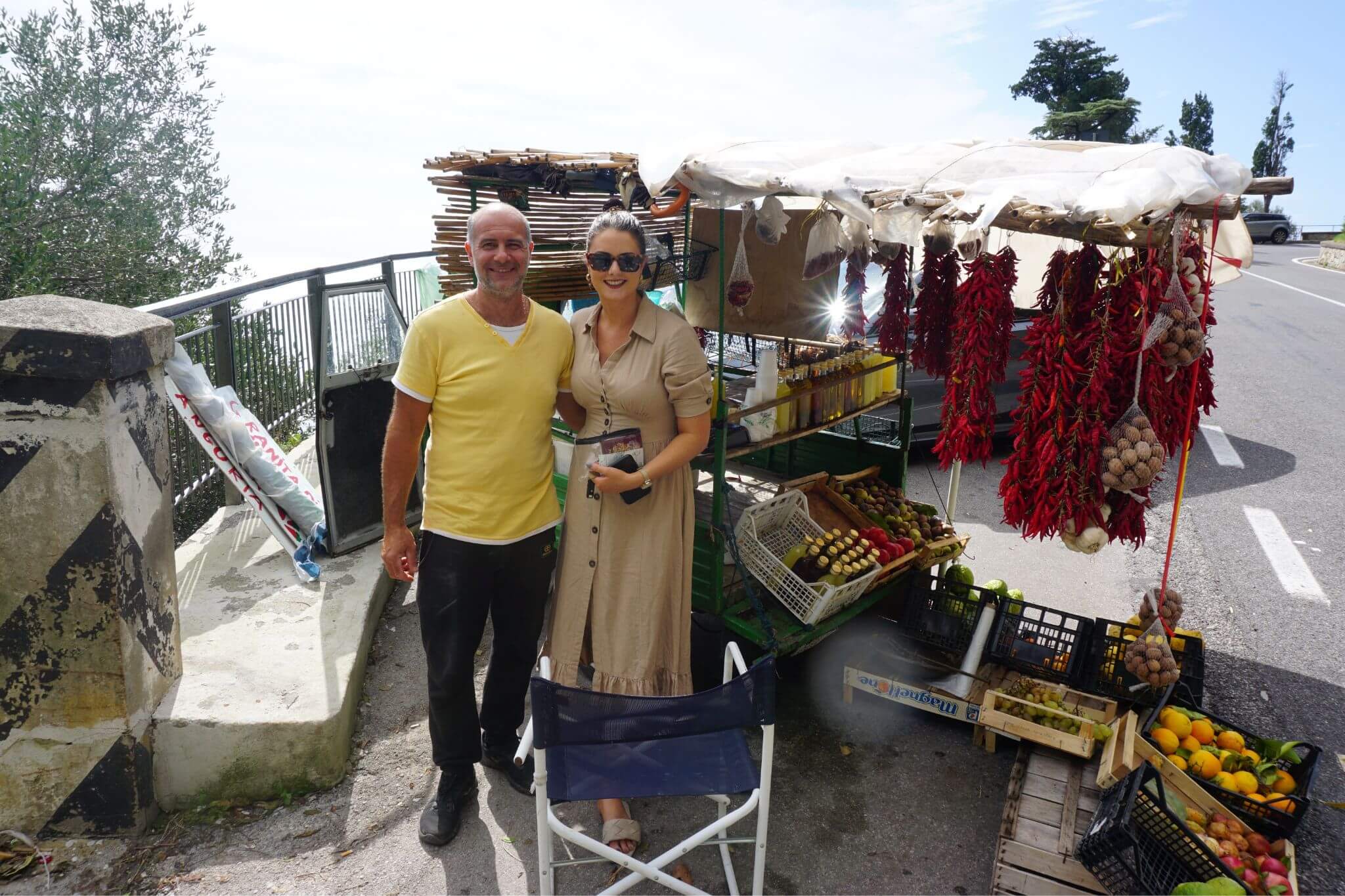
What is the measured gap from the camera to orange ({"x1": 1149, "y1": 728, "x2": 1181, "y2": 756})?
3.51 meters

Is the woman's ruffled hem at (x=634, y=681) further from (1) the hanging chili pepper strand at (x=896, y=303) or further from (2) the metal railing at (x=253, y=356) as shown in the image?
(1) the hanging chili pepper strand at (x=896, y=303)

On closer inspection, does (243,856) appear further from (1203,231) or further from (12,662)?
(1203,231)

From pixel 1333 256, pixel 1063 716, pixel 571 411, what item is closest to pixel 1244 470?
pixel 1063 716

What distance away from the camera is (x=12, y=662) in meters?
2.96

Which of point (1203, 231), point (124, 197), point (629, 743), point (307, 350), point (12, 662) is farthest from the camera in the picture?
point (124, 197)

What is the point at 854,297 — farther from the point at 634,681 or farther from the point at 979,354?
the point at 634,681

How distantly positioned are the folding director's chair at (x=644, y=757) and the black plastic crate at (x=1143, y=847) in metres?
1.12

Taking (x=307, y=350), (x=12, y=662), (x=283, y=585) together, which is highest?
(x=307, y=350)

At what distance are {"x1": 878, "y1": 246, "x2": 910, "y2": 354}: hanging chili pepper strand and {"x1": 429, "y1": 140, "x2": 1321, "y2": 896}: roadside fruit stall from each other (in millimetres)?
14

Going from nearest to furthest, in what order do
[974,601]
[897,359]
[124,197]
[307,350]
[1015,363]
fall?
1. [974,601]
2. [897,359]
3. [307,350]
4. [1015,363]
5. [124,197]

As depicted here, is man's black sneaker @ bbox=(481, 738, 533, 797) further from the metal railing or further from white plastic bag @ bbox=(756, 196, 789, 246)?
white plastic bag @ bbox=(756, 196, 789, 246)

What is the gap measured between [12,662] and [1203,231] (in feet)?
14.5

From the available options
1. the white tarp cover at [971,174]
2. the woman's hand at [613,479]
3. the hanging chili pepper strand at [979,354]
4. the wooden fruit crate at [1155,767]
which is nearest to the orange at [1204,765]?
the wooden fruit crate at [1155,767]

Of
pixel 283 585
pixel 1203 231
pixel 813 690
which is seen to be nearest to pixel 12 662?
pixel 283 585
